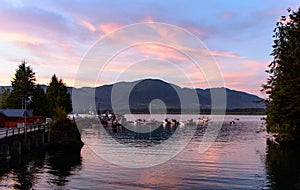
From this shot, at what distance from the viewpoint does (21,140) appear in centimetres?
5253

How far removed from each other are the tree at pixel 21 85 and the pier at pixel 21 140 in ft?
66.3

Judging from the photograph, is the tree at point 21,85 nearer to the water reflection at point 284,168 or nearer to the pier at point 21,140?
the pier at point 21,140

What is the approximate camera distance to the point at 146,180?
34.3m

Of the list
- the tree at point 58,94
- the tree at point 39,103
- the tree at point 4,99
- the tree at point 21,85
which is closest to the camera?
the tree at point 21,85

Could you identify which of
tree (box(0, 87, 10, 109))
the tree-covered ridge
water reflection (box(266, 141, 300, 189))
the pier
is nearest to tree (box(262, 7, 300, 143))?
water reflection (box(266, 141, 300, 189))

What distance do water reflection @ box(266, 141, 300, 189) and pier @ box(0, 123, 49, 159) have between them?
32.3m

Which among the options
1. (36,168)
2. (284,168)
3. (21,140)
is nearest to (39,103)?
(21,140)

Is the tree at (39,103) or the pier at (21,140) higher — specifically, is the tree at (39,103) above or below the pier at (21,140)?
above

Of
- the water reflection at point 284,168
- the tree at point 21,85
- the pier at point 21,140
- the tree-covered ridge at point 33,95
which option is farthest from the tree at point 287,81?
the tree at point 21,85

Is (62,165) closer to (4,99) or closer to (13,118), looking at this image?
(13,118)

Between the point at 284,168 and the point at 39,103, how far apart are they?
6979cm

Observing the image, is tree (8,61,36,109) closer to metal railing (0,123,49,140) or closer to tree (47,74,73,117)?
tree (47,74,73,117)

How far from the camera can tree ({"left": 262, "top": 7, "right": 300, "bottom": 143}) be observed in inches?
1499

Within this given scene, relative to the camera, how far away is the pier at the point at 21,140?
4597 centimetres
